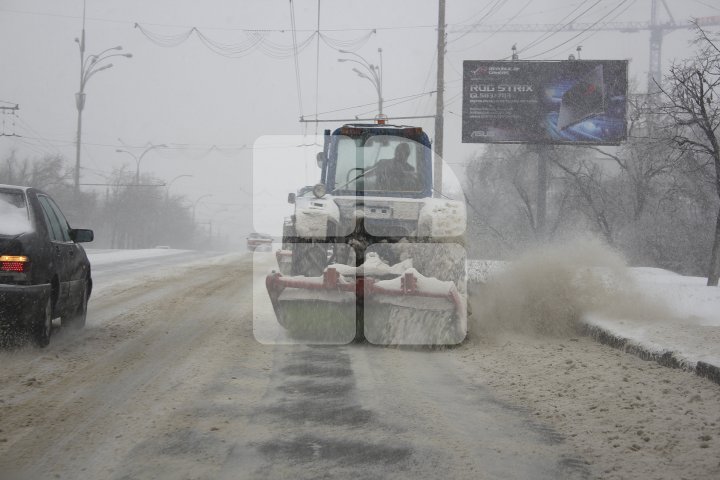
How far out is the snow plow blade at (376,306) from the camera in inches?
292

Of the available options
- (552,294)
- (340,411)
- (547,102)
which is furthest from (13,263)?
(547,102)

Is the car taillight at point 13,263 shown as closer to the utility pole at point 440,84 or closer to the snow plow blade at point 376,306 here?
the snow plow blade at point 376,306

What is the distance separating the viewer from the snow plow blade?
7.43 meters

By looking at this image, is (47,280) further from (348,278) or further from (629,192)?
(629,192)

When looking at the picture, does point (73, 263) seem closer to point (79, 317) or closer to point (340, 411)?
point (79, 317)

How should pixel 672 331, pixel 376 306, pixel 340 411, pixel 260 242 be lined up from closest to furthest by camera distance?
pixel 340 411 < pixel 376 306 < pixel 672 331 < pixel 260 242

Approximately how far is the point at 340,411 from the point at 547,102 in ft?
75.3

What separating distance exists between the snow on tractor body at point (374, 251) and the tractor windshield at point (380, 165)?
0.01 meters

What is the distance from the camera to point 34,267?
6730mm

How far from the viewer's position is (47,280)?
22.9ft

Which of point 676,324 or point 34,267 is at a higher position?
point 34,267

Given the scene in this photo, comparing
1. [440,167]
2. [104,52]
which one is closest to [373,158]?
[440,167]

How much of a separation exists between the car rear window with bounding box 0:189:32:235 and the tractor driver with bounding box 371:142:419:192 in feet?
14.2

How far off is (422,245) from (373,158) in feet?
5.90
